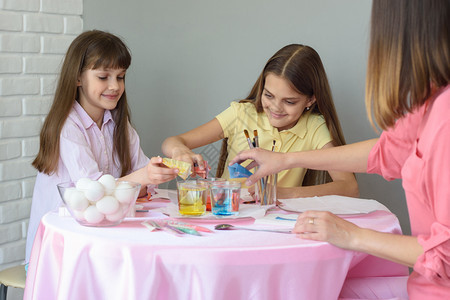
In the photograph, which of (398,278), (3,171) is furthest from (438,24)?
(3,171)

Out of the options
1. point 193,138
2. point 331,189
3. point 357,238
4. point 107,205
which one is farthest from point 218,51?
point 357,238

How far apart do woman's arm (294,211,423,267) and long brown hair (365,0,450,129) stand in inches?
9.9

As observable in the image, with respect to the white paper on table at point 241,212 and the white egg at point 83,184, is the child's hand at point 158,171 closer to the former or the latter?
the white paper on table at point 241,212

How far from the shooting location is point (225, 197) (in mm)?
1538

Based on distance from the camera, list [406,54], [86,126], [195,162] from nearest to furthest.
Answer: [406,54]
[195,162]
[86,126]

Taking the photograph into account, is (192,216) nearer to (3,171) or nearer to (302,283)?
(302,283)

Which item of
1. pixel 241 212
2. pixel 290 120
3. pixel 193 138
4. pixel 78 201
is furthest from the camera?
pixel 193 138

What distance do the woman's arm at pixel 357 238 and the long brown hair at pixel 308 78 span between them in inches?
39.1

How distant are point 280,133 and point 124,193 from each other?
1134 millimetres

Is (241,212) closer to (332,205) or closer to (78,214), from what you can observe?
(332,205)

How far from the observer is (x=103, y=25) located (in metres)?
2.90

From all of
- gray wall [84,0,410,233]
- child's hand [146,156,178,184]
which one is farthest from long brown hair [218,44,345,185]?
child's hand [146,156,178,184]

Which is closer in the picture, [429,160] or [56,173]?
[429,160]

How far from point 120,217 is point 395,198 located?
5.15 feet
